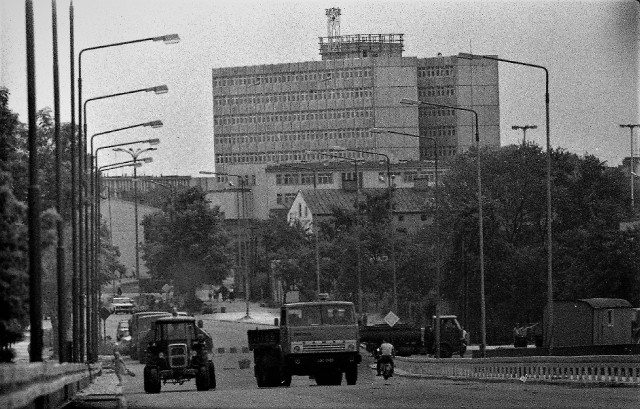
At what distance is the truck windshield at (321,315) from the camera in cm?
5256

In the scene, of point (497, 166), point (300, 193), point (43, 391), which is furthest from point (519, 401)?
point (300, 193)

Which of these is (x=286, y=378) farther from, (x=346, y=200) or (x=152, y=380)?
(x=346, y=200)

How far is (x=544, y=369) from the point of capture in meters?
53.8

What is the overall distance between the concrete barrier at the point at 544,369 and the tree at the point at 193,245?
8993 cm

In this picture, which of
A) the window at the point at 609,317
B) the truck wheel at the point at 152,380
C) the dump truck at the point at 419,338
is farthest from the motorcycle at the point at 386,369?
the dump truck at the point at 419,338

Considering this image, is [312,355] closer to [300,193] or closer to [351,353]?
[351,353]

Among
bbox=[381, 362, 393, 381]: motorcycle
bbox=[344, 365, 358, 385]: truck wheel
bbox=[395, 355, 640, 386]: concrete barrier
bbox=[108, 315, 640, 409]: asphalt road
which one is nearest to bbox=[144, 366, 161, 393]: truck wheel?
bbox=[344, 365, 358, 385]: truck wheel

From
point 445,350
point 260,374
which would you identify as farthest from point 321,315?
point 445,350

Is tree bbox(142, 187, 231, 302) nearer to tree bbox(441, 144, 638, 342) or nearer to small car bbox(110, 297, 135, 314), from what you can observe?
small car bbox(110, 297, 135, 314)

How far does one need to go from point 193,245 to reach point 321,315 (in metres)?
108

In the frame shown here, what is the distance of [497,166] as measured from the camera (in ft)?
424

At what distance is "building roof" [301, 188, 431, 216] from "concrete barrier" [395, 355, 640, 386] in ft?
356

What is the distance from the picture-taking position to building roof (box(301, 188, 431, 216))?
180375mm

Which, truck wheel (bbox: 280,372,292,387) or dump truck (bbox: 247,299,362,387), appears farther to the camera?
truck wheel (bbox: 280,372,292,387)
